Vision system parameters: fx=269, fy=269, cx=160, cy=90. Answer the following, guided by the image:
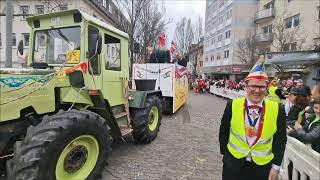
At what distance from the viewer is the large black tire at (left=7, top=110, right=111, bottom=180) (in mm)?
3182

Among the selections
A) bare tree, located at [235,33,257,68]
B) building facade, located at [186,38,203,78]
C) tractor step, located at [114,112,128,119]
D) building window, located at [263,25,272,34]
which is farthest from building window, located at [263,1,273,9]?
tractor step, located at [114,112,128,119]

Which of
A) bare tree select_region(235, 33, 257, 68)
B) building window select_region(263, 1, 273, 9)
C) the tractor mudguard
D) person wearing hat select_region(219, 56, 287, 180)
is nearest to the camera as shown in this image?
person wearing hat select_region(219, 56, 287, 180)

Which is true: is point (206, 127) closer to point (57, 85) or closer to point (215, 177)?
point (215, 177)

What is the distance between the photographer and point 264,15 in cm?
3616

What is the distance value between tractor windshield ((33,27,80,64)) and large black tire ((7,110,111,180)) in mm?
1221

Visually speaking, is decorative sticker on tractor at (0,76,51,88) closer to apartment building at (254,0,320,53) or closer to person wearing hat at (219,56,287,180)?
person wearing hat at (219,56,287,180)

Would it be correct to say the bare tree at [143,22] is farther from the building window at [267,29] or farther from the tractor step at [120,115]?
the building window at [267,29]

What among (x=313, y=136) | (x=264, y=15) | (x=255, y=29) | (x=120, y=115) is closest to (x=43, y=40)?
(x=120, y=115)

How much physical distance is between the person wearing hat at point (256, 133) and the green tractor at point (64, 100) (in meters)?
→ 2.14

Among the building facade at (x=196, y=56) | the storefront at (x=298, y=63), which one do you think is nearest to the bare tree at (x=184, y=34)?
the building facade at (x=196, y=56)

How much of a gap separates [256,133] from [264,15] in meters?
37.4

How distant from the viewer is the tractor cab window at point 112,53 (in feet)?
17.0

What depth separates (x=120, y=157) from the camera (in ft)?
18.5

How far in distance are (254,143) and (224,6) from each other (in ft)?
155
